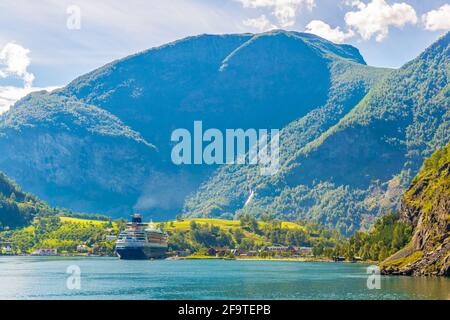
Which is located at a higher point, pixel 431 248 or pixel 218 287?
pixel 431 248

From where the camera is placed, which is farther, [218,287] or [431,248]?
[431,248]

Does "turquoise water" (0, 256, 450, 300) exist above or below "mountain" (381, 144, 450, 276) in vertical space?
below

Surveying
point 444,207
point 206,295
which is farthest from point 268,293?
point 444,207

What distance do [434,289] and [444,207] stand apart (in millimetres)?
55663

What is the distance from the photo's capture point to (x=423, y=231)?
194 m

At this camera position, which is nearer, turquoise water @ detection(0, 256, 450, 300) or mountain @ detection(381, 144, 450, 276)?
turquoise water @ detection(0, 256, 450, 300)

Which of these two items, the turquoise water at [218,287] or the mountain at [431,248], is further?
the mountain at [431,248]

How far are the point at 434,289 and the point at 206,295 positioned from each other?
36.9 meters

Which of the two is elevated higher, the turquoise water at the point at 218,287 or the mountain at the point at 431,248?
the mountain at the point at 431,248
